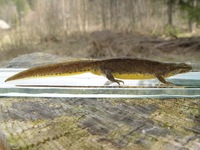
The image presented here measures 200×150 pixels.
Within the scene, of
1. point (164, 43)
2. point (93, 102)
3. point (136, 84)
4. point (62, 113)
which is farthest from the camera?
point (164, 43)

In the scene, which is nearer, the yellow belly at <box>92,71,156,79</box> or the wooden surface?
the wooden surface

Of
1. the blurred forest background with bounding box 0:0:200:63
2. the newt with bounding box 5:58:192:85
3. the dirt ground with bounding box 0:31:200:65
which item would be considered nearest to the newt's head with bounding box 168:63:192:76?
the newt with bounding box 5:58:192:85

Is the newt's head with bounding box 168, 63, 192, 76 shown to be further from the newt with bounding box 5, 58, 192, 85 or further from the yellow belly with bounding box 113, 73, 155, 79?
the yellow belly with bounding box 113, 73, 155, 79

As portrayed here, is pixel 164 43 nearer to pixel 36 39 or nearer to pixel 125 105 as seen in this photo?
pixel 36 39

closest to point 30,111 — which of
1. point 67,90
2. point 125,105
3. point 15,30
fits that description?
point 67,90

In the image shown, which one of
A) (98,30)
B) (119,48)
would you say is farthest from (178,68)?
(98,30)

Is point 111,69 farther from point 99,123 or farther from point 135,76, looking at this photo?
point 99,123
